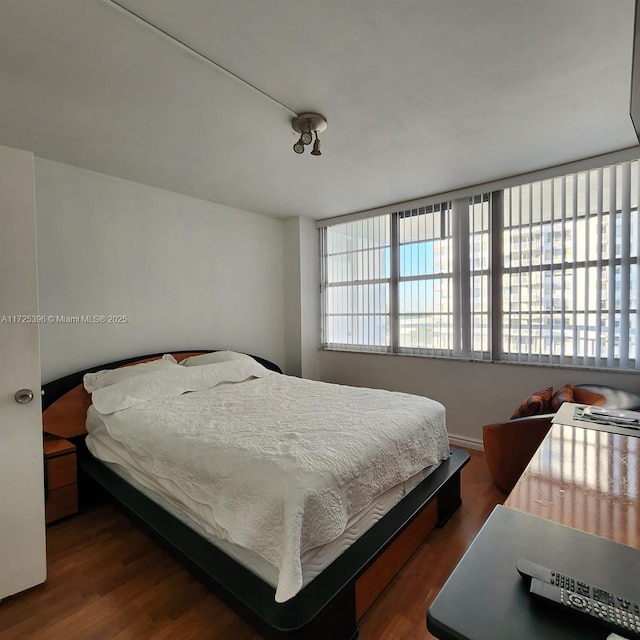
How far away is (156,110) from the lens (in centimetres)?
216

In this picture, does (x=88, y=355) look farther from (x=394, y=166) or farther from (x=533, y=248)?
(x=533, y=248)

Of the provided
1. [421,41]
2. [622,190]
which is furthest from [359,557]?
[622,190]

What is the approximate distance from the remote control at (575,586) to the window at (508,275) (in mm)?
2916

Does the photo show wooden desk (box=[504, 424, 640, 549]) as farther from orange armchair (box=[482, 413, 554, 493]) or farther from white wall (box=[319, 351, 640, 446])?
white wall (box=[319, 351, 640, 446])

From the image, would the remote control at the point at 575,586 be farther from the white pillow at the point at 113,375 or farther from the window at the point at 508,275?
the window at the point at 508,275

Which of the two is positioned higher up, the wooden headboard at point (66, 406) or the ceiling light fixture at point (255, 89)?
the ceiling light fixture at point (255, 89)

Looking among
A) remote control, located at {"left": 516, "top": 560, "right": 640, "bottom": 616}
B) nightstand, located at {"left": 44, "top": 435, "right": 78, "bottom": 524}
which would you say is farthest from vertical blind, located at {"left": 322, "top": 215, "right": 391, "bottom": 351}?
remote control, located at {"left": 516, "top": 560, "right": 640, "bottom": 616}

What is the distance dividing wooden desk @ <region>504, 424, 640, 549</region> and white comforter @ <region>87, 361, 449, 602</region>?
2.36 feet

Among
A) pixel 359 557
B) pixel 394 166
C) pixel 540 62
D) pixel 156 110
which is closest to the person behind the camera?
pixel 359 557

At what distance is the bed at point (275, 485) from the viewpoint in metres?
1.38

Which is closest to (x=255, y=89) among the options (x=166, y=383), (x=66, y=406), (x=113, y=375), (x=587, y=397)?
(x=166, y=383)

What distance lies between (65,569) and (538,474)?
95.1 inches

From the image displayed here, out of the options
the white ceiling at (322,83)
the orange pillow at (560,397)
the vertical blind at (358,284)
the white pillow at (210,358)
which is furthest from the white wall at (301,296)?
the orange pillow at (560,397)

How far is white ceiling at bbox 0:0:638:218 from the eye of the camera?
4.95 feet
